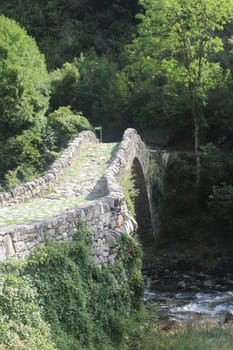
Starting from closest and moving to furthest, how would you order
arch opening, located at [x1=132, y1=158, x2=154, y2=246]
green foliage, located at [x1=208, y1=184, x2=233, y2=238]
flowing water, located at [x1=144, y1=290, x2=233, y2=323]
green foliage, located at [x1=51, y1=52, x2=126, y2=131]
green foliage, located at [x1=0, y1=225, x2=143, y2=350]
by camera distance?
1. green foliage, located at [x1=0, y1=225, x2=143, y2=350]
2. flowing water, located at [x1=144, y1=290, x2=233, y2=323]
3. arch opening, located at [x1=132, y1=158, x2=154, y2=246]
4. green foliage, located at [x1=208, y1=184, x2=233, y2=238]
5. green foliage, located at [x1=51, y1=52, x2=126, y2=131]

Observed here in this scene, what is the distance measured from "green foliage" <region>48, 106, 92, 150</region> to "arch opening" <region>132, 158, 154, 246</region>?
353cm

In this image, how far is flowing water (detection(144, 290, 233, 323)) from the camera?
17.2m

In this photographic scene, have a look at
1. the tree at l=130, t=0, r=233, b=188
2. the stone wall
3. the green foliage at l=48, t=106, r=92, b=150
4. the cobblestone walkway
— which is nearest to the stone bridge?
the stone wall

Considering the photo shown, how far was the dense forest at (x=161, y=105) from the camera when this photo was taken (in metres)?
23.0

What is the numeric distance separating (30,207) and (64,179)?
3087mm

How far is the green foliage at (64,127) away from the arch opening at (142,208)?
3.53 metres

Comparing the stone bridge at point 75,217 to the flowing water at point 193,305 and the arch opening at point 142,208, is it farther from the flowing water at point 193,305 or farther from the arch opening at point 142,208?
the flowing water at point 193,305

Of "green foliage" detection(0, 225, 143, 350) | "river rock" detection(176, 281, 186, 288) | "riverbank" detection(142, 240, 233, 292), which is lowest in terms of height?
"river rock" detection(176, 281, 186, 288)

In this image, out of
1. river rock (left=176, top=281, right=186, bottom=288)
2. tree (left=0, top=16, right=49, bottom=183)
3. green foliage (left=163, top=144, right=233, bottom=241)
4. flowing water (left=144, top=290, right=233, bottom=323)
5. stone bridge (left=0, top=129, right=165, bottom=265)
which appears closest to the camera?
stone bridge (left=0, top=129, right=165, bottom=265)

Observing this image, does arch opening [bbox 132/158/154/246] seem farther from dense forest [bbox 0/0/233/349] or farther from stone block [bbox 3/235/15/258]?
stone block [bbox 3/235/15/258]

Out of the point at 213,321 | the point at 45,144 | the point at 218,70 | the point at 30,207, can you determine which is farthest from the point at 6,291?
the point at 218,70

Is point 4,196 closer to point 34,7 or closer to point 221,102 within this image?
point 221,102

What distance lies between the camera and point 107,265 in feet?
39.3

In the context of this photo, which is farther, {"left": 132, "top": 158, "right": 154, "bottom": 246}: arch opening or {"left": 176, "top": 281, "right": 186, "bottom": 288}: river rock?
{"left": 132, "top": 158, "right": 154, "bottom": 246}: arch opening
